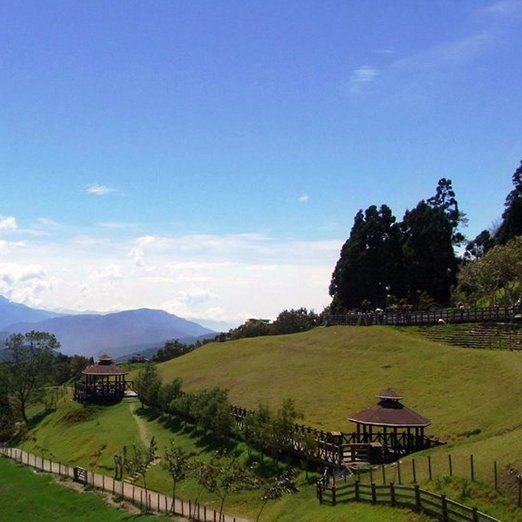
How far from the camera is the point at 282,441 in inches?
1686

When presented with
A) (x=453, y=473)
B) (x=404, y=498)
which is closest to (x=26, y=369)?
(x=453, y=473)

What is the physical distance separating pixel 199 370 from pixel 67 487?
33.0 metres

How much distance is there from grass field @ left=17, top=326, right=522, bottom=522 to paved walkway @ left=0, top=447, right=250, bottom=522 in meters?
1.23

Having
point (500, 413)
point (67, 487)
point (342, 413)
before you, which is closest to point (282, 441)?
point (342, 413)

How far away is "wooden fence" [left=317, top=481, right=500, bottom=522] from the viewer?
24969 mm

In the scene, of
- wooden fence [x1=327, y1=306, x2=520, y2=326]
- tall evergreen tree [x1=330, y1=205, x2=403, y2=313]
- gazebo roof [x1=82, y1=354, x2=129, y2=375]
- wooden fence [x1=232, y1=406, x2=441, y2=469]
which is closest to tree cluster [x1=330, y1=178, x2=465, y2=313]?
tall evergreen tree [x1=330, y1=205, x2=403, y2=313]

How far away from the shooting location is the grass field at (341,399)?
Answer: 107 ft

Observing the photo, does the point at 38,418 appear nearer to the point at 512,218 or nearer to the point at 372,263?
the point at 372,263

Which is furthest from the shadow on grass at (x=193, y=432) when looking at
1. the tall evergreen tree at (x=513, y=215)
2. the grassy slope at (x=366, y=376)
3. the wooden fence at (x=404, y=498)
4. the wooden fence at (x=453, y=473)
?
the tall evergreen tree at (x=513, y=215)

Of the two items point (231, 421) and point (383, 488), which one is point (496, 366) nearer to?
point (231, 421)

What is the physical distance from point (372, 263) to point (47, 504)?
61.0 m

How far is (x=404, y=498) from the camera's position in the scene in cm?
2814

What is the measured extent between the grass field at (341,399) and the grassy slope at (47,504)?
4171 millimetres

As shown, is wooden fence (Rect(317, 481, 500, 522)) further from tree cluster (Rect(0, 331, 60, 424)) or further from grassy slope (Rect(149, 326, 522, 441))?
tree cluster (Rect(0, 331, 60, 424))
